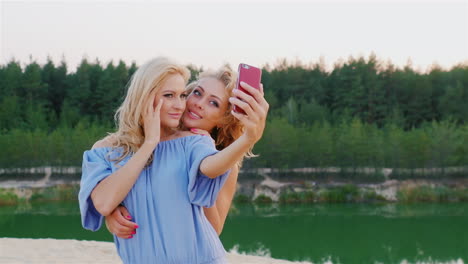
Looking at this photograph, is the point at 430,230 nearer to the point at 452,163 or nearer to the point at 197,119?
the point at 452,163

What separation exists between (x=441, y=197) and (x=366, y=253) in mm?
12224

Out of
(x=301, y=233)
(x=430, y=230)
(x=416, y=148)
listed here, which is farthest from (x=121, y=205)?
(x=416, y=148)

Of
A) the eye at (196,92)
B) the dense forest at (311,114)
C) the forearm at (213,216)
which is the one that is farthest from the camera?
the dense forest at (311,114)

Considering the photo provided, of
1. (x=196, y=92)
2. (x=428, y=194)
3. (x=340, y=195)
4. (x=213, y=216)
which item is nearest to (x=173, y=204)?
(x=213, y=216)

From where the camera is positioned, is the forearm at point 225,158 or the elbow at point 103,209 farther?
the elbow at point 103,209

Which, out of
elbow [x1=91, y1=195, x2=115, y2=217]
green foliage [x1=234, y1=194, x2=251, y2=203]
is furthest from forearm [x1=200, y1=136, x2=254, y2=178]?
green foliage [x1=234, y1=194, x2=251, y2=203]

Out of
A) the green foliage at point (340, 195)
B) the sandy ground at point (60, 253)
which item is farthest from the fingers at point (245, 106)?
the green foliage at point (340, 195)

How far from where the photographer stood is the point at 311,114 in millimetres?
34000

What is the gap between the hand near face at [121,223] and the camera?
177cm

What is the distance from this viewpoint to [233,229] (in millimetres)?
15586

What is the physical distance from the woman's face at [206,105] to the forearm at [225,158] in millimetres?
394

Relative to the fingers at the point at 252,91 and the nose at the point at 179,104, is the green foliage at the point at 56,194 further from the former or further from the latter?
the fingers at the point at 252,91

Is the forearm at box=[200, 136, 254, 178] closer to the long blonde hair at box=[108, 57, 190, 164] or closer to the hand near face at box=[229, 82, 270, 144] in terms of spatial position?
the hand near face at box=[229, 82, 270, 144]

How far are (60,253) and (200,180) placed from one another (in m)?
6.28
